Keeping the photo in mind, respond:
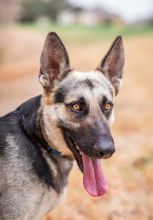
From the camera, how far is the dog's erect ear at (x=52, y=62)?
5.47 metres

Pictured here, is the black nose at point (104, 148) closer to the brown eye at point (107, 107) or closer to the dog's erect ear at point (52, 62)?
the brown eye at point (107, 107)

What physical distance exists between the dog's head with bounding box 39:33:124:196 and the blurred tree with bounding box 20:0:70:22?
41944mm

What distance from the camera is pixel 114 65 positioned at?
6.05 m

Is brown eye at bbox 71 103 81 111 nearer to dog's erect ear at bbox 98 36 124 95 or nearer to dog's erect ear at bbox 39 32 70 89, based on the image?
dog's erect ear at bbox 39 32 70 89

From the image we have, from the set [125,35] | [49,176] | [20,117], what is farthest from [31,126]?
[125,35]

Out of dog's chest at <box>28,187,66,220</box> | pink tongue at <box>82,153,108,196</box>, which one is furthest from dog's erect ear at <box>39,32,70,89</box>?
dog's chest at <box>28,187,66,220</box>

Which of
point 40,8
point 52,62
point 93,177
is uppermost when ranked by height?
point 52,62

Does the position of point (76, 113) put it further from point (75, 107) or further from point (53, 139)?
point (53, 139)

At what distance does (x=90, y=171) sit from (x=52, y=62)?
50.0 inches

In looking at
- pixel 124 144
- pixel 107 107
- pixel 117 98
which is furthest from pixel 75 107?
pixel 117 98

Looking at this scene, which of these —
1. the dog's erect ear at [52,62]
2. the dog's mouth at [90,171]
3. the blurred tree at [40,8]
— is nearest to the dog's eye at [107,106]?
the dog's mouth at [90,171]

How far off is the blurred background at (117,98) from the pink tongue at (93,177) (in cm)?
179

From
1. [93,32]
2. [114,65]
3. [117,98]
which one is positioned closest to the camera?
[114,65]

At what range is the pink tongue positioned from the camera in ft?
17.4
